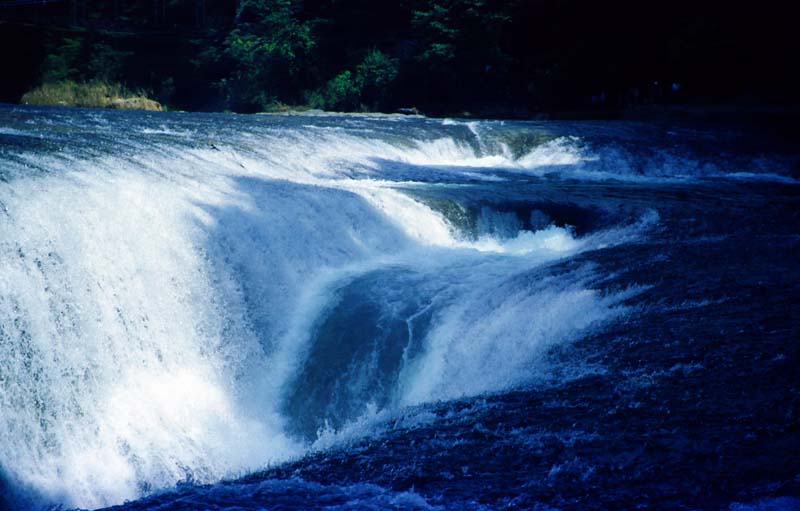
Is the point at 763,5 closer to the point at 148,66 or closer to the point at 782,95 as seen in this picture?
the point at 782,95

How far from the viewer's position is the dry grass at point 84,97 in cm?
3356

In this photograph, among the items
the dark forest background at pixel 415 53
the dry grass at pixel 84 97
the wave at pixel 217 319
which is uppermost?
the dark forest background at pixel 415 53

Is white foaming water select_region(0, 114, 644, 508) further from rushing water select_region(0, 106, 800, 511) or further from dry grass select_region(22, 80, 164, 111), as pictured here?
dry grass select_region(22, 80, 164, 111)

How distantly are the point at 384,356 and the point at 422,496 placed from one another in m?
3.14

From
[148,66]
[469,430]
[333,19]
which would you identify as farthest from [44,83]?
[469,430]

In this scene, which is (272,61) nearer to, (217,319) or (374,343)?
(217,319)

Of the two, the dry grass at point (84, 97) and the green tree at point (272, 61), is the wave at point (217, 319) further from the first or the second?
the green tree at point (272, 61)

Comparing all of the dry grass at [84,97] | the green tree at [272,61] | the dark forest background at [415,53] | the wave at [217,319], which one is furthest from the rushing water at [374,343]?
the green tree at [272,61]

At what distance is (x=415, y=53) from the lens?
3425 centimetres

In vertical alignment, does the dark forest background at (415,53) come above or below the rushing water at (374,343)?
above

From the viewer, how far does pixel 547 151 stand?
17312 millimetres

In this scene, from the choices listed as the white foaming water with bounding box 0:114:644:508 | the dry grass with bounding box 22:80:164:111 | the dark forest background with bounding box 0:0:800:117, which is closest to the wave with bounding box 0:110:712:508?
the white foaming water with bounding box 0:114:644:508

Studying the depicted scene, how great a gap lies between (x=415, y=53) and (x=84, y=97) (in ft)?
47.4

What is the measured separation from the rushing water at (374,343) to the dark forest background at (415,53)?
15.4 meters
